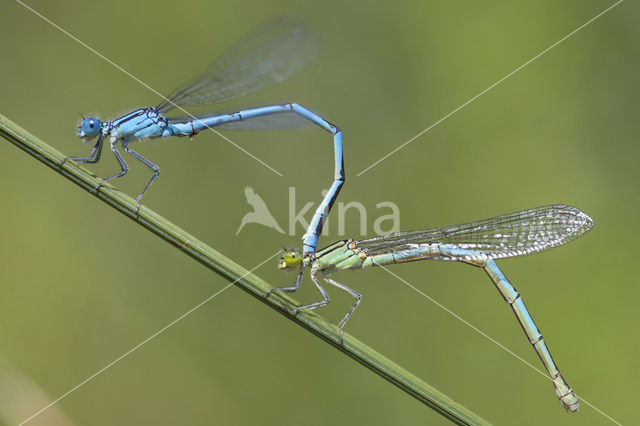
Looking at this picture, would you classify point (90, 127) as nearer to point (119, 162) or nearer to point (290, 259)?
point (119, 162)

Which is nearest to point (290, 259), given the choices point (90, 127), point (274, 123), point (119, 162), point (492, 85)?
point (274, 123)

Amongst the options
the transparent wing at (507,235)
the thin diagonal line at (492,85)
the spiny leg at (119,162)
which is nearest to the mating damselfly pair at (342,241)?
the transparent wing at (507,235)

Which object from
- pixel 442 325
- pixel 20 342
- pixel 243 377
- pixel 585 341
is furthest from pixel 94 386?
pixel 585 341

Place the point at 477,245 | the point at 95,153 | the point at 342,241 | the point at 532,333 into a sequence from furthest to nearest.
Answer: the point at 477,245 < the point at 342,241 < the point at 532,333 < the point at 95,153

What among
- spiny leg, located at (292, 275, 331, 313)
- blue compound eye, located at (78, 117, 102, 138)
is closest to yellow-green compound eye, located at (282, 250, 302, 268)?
spiny leg, located at (292, 275, 331, 313)

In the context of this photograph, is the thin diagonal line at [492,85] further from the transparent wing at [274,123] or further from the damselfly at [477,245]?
the damselfly at [477,245]

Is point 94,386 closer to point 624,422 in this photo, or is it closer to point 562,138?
point 624,422

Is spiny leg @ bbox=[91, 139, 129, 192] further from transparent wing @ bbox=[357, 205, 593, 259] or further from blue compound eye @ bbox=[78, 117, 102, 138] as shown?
transparent wing @ bbox=[357, 205, 593, 259]
